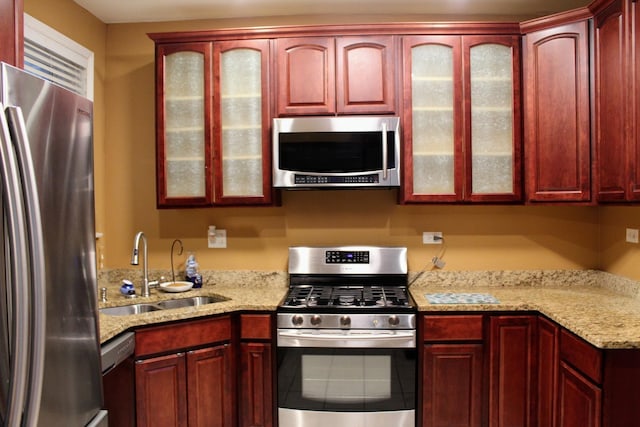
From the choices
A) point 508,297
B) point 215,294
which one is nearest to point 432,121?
point 508,297

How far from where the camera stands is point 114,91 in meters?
3.08

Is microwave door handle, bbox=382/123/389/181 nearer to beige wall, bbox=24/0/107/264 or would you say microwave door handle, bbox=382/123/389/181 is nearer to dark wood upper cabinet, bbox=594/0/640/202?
dark wood upper cabinet, bbox=594/0/640/202

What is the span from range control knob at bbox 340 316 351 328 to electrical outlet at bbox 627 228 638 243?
170 cm

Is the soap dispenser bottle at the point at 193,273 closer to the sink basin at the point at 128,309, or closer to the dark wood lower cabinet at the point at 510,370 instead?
the sink basin at the point at 128,309

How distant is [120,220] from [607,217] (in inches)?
129

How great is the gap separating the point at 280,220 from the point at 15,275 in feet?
6.82

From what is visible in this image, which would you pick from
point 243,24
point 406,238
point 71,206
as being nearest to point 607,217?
point 406,238

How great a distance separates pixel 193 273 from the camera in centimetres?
293

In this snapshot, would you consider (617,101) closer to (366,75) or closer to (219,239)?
(366,75)

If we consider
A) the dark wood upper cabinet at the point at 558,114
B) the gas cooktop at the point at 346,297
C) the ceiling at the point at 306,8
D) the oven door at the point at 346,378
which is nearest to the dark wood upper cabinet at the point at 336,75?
the ceiling at the point at 306,8

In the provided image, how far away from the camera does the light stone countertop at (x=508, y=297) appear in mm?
1935

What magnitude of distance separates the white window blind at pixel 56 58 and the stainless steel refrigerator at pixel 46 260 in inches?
57.2

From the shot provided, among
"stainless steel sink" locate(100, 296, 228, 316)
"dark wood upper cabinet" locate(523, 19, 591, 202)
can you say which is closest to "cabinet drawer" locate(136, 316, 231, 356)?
"stainless steel sink" locate(100, 296, 228, 316)

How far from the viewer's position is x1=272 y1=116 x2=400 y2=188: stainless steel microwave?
258 cm
